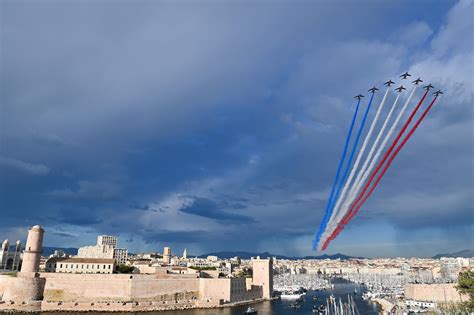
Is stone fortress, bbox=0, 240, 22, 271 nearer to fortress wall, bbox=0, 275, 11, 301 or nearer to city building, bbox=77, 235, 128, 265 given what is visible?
city building, bbox=77, 235, 128, 265

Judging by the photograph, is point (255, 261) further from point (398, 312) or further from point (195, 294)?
point (398, 312)

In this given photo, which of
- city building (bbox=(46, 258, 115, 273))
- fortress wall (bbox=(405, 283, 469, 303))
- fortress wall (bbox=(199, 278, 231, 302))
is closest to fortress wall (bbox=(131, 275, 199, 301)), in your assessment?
fortress wall (bbox=(199, 278, 231, 302))

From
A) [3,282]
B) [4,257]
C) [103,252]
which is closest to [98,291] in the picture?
[3,282]

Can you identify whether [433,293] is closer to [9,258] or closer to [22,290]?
[22,290]

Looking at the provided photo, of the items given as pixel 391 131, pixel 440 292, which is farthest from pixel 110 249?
pixel 391 131

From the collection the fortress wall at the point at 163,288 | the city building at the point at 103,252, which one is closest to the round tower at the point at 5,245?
the city building at the point at 103,252

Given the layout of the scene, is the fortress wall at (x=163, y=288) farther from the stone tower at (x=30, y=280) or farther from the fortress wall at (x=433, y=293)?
the fortress wall at (x=433, y=293)
